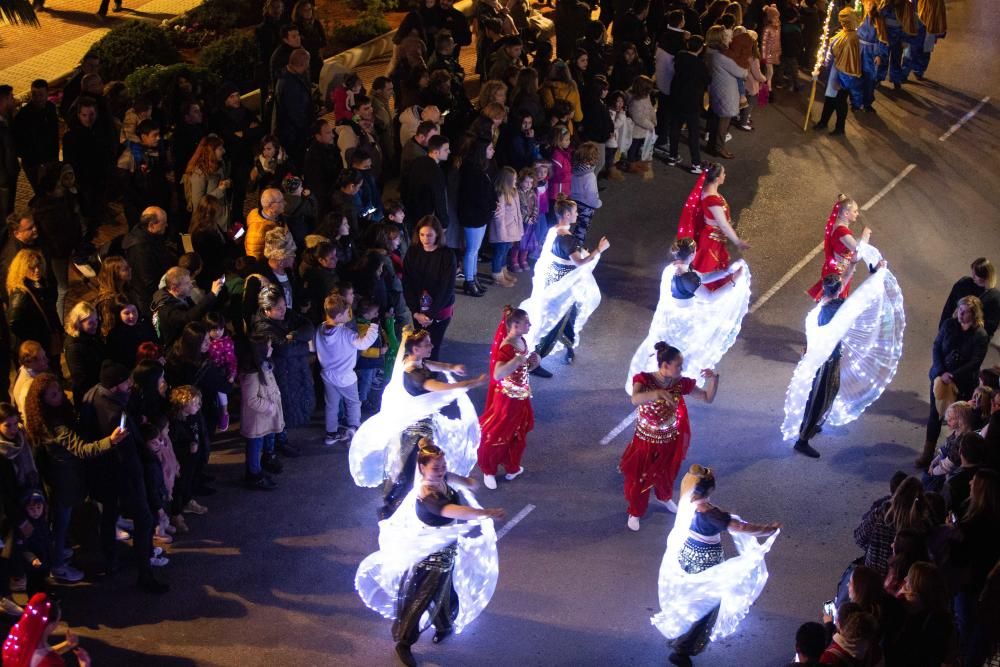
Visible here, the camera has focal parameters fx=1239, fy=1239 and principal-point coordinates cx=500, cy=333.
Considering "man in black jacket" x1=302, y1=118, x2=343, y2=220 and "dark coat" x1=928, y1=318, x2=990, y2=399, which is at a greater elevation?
"man in black jacket" x1=302, y1=118, x2=343, y2=220

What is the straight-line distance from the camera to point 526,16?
55.4 feet

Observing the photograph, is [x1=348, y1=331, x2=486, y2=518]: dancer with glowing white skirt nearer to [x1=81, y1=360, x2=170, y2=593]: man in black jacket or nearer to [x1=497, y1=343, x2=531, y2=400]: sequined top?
[x1=497, y1=343, x2=531, y2=400]: sequined top

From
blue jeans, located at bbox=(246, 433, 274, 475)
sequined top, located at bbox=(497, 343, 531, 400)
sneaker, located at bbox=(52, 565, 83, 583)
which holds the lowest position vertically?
sneaker, located at bbox=(52, 565, 83, 583)

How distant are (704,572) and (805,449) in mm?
2981

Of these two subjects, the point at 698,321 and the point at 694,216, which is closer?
the point at 698,321

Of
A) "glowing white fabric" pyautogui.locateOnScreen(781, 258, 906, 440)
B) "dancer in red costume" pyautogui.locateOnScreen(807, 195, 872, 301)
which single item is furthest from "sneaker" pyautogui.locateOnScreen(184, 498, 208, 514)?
"dancer in red costume" pyautogui.locateOnScreen(807, 195, 872, 301)

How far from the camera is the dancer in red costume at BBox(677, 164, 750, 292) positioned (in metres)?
11.8

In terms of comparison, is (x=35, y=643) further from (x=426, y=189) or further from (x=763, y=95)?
(x=763, y=95)

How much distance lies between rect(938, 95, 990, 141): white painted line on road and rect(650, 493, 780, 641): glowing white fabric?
10.8m

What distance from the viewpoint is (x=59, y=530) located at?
28.2 feet

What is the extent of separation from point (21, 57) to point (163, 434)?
10647mm

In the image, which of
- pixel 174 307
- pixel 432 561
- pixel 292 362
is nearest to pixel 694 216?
pixel 292 362

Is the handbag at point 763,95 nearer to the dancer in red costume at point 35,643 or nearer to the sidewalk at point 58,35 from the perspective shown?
the sidewalk at point 58,35

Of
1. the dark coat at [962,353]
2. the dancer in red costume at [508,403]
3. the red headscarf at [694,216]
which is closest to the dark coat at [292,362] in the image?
the dancer in red costume at [508,403]
